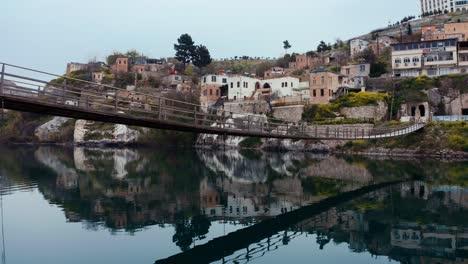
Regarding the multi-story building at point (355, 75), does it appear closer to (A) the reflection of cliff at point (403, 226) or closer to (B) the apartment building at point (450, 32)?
(B) the apartment building at point (450, 32)

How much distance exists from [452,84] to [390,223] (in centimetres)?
4467

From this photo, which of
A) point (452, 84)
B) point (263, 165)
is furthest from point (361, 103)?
point (263, 165)

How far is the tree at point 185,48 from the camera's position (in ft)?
353

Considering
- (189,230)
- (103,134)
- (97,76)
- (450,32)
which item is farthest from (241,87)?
(189,230)

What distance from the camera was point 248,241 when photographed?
595 inches

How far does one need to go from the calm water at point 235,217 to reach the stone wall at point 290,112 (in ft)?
92.2

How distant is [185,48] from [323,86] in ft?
175

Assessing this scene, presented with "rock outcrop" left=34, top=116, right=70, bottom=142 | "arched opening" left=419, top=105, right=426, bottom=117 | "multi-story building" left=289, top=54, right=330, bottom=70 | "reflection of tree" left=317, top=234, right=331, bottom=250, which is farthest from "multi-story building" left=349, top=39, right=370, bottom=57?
"reflection of tree" left=317, top=234, right=331, bottom=250

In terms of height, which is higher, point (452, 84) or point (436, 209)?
point (452, 84)

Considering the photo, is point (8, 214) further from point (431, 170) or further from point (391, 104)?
point (391, 104)

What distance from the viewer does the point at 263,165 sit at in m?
42.3

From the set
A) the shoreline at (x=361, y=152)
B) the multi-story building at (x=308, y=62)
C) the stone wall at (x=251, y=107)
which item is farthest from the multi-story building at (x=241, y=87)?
the multi-story building at (x=308, y=62)

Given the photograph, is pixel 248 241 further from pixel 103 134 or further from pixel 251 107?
pixel 103 134

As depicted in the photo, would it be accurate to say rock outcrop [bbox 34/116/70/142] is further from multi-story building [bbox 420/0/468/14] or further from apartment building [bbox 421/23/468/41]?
multi-story building [bbox 420/0/468/14]
